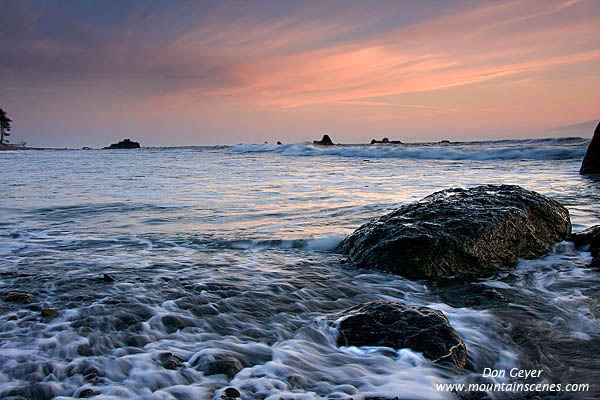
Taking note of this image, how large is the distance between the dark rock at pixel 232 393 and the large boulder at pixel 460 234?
7.38 feet

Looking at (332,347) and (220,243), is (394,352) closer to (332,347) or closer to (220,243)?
(332,347)

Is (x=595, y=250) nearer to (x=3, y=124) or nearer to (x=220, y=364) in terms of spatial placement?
(x=220, y=364)

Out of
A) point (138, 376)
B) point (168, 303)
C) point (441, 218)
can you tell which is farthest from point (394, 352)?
point (441, 218)

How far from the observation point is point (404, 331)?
2482mm

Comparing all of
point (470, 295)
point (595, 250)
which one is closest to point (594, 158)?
point (595, 250)

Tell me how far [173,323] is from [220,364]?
622 mm

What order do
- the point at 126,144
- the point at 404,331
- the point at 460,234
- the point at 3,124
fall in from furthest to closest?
the point at 126,144 < the point at 3,124 < the point at 460,234 < the point at 404,331

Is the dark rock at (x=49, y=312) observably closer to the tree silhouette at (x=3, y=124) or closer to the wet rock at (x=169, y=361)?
the wet rock at (x=169, y=361)

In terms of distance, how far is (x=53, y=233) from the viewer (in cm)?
535

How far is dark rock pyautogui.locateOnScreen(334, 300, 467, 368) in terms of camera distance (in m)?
2.35

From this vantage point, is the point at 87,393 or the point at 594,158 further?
the point at 594,158

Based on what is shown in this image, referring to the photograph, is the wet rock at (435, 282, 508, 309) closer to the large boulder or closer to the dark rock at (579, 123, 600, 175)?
the large boulder

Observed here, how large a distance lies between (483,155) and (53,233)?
23.1 meters

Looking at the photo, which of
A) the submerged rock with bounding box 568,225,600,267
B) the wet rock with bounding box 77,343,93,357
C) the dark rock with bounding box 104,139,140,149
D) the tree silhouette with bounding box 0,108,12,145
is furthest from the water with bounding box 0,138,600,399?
the dark rock with bounding box 104,139,140,149
